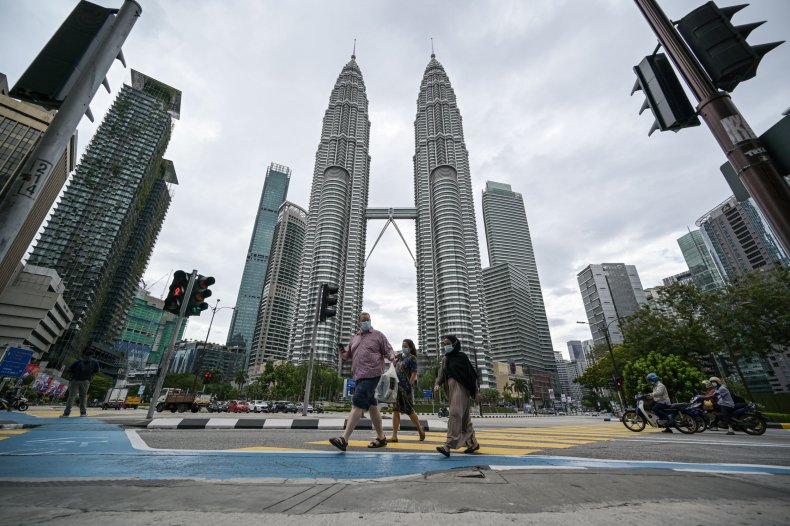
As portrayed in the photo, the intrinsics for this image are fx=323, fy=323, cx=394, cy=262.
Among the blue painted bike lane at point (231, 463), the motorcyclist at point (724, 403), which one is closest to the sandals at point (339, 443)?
the blue painted bike lane at point (231, 463)

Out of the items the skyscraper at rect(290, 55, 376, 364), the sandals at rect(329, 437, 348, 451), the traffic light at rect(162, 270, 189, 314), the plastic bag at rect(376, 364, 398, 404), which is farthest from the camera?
the skyscraper at rect(290, 55, 376, 364)

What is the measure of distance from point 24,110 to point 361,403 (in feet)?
320

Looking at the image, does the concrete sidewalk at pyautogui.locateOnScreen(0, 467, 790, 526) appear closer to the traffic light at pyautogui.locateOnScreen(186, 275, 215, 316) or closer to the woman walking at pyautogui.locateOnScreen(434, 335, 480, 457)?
the woman walking at pyautogui.locateOnScreen(434, 335, 480, 457)

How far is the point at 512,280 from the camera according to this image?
149750mm

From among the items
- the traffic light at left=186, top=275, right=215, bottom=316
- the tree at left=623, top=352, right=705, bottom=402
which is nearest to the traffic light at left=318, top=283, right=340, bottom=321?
the traffic light at left=186, top=275, right=215, bottom=316

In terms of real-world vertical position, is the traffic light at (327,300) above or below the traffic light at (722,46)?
below

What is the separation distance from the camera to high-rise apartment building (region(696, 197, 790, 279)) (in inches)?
2975

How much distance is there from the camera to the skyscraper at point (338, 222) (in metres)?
112

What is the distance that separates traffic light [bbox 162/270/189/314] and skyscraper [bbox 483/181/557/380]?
484 feet

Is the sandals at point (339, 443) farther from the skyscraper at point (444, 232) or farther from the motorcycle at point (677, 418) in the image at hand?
the skyscraper at point (444, 232)

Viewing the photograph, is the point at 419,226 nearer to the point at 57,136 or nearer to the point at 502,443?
the point at 502,443

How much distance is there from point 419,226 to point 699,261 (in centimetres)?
9875

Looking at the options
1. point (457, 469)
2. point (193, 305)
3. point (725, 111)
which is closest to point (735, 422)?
point (725, 111)

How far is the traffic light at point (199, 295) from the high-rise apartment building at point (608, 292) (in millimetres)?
118994
